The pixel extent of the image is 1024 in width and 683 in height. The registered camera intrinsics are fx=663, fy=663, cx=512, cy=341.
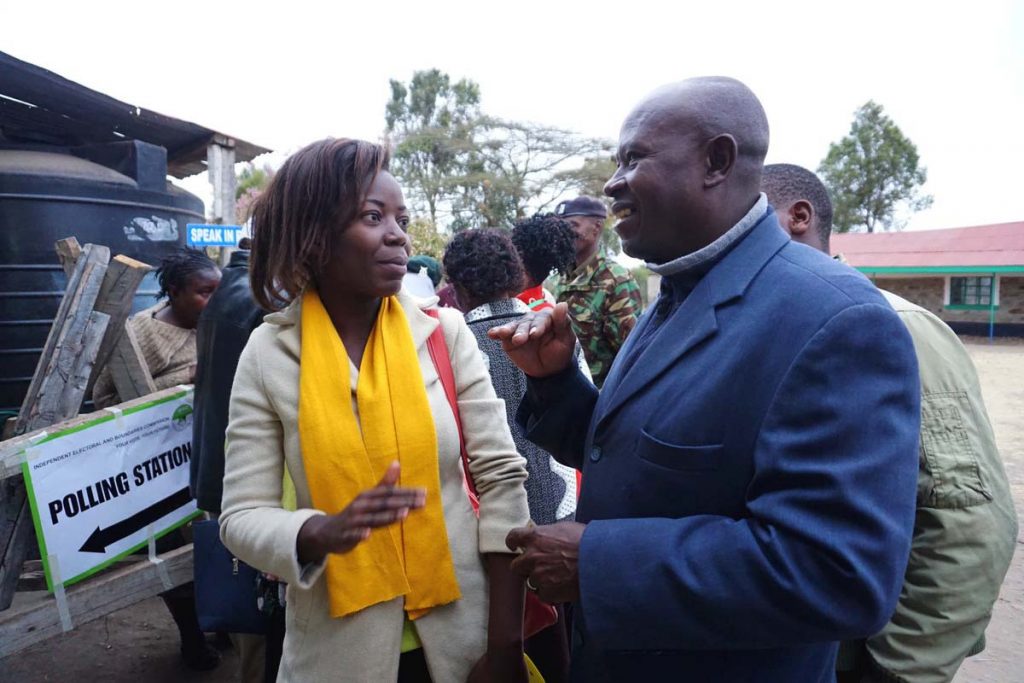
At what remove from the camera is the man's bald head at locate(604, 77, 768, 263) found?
48.0 inches

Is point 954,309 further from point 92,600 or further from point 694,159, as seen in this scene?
point 92,600

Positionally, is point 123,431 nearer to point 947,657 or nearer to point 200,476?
point 200,476

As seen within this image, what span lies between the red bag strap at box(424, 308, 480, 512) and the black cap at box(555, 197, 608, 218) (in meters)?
3.00

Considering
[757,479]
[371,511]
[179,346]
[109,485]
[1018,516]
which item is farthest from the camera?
[1018,516]

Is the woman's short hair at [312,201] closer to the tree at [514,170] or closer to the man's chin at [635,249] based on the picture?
the man's chin at [635,249]

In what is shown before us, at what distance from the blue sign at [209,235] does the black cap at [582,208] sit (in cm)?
297

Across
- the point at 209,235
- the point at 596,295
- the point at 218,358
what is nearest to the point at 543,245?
the point at 596,295

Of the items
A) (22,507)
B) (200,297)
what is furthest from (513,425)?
(200,297)

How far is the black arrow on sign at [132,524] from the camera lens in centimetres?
273

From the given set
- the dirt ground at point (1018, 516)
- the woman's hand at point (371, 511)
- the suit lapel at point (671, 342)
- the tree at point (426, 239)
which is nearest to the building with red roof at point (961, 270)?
the dirt ground at point (1018, 516)

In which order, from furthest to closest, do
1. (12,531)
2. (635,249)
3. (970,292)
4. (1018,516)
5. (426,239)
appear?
(970,292) < (426,239) < (1018,516) < (12,531) < (635,249)

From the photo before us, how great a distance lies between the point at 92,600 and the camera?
2.68m

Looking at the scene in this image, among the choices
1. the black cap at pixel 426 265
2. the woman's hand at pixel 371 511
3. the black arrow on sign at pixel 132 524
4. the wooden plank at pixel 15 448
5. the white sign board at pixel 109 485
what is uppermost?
the black cap at pixel 426 265

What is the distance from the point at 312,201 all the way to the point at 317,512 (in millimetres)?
720
